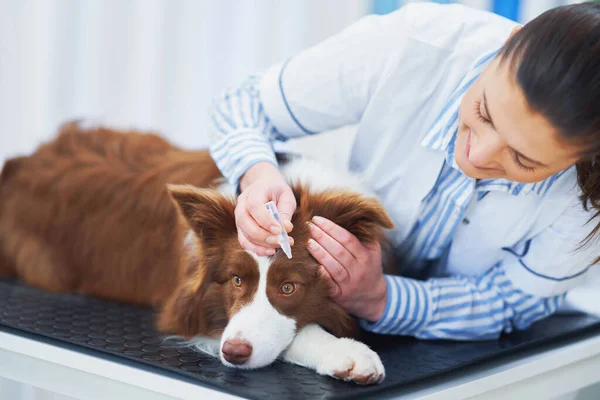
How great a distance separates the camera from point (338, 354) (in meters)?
1.33

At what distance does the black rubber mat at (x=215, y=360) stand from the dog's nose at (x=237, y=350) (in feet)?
0.12

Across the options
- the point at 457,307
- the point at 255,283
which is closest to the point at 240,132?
the point at 255,283

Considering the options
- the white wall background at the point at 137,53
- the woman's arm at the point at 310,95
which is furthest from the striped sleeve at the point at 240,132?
the white wall background at the point at 137,53

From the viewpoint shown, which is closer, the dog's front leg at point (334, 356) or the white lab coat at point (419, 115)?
the dog's front leg at point (334, 356)

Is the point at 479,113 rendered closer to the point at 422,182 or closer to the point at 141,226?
the point at 422,182

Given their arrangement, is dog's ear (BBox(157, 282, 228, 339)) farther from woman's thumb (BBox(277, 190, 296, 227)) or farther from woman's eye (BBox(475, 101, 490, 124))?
woman's eye (BBox(475, 101, 490, 124))

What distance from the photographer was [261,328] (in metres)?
1.34

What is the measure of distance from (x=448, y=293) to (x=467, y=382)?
0.30 metres

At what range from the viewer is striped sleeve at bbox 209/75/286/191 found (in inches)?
62.6

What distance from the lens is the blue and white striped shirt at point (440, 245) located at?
1.58 meters

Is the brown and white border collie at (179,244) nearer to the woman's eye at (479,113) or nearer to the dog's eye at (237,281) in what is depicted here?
the dog's eye at (237,281)

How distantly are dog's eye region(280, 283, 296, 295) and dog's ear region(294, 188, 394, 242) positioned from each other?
0.50 feet

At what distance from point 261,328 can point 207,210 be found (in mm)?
284

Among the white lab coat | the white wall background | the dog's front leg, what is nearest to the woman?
the white lab coat
